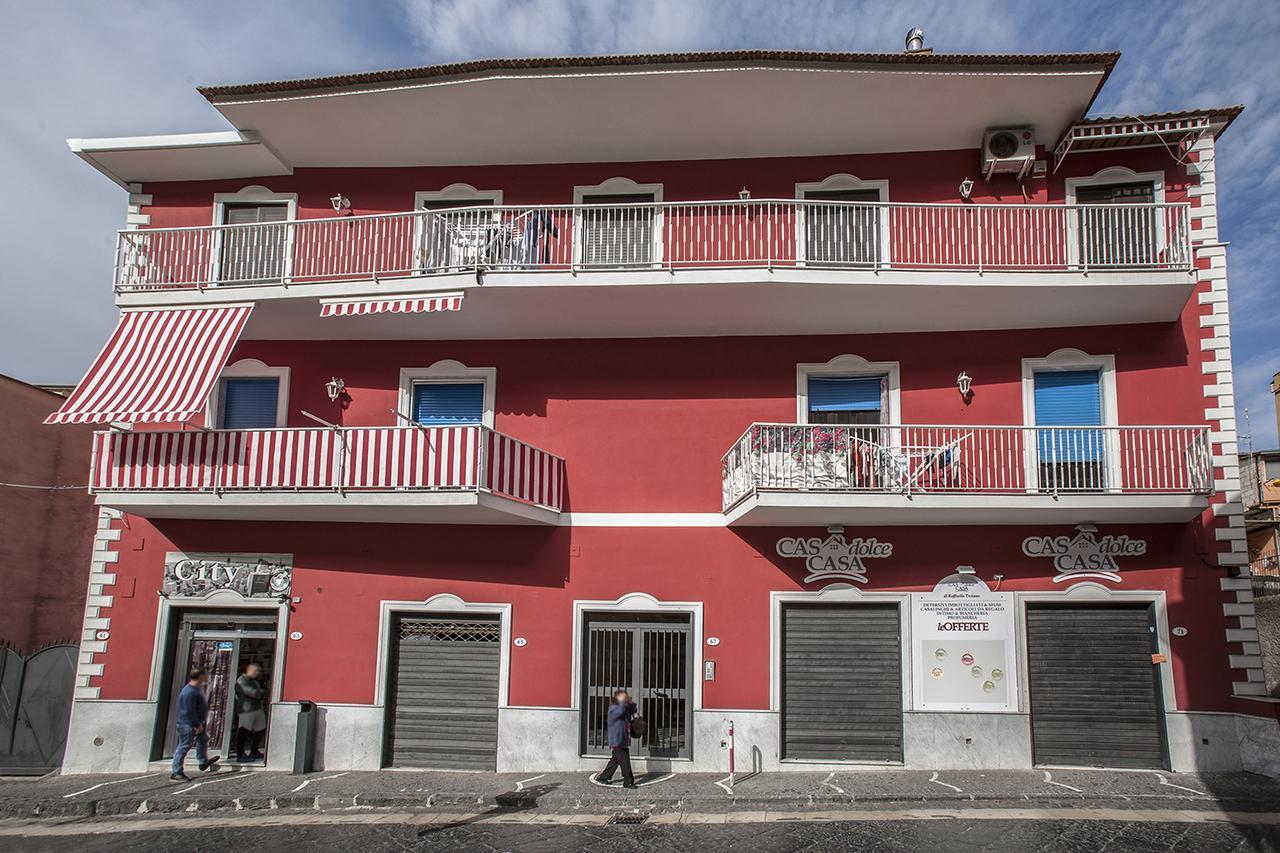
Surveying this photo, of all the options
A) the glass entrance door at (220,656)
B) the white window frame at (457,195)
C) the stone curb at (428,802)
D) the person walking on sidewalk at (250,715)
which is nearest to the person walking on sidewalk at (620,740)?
the stone curb at (428,802)

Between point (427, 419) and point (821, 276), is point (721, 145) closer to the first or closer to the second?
point (821, 276)

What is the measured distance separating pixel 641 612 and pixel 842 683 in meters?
3.27

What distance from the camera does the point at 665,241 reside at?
15164 millimetres

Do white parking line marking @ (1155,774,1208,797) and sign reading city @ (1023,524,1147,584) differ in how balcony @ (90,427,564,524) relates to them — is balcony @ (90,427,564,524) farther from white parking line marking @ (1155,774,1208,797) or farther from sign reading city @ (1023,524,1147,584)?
white parking line marking @ (1155,774,1208,797)

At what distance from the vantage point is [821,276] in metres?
13.7

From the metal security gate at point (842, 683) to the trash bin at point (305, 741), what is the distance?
728 centimetres

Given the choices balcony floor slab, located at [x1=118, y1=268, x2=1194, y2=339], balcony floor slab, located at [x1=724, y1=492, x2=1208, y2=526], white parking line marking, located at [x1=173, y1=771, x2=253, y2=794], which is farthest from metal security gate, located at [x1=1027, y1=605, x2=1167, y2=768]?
white parking line marking, located at [x1=173, y1=771, x2=253, y2=794]

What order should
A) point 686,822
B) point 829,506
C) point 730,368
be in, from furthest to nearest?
point 730,368
point 829,506
point 686,822

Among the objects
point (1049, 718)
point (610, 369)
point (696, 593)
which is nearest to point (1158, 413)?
point (1049, 718)

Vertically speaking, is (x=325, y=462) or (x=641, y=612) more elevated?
(x=325, y=462)

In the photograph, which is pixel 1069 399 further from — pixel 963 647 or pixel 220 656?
pixel 220 656

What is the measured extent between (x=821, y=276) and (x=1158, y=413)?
18.8 feet

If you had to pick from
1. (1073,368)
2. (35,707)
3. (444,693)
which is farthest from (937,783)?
(35,707)

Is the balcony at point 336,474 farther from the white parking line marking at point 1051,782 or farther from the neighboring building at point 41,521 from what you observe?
the white parking line marking at point 1051,782
